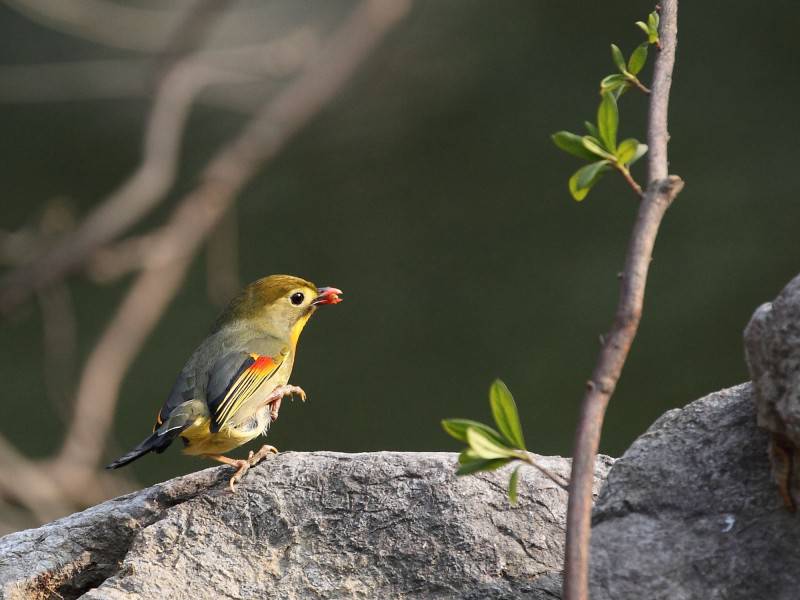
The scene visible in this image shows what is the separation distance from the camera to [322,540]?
1700 mm

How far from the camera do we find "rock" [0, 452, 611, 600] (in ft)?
5.33

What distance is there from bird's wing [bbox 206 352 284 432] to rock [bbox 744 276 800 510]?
1236mm

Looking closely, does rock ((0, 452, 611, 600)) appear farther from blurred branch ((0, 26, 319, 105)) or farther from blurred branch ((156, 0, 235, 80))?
blurred branch ((0, 26, 319, 105))

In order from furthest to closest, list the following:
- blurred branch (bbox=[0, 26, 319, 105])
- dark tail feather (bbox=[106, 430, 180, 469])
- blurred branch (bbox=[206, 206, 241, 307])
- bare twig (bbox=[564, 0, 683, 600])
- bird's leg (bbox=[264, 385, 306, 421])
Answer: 1. blurred branch (bbox=[0, 26, 319, 105])
2. blurred branch (bbox=[206, 206, 241, 307])
3. bird's leg (bbox=[264, 385, 306, 421])
4. dark tail feather (bbox=[106, 430, 180, 469])
5. bare twig (bbox=[564, 0, 683, 600])

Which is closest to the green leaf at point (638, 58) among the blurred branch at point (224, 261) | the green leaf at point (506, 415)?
the green leaf at point (506, 415)

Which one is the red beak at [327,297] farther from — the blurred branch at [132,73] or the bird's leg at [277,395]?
the blurred branch at [132,73]

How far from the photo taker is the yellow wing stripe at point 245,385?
2.31 m

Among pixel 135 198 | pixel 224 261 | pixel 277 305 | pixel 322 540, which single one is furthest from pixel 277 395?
pixel 224 261

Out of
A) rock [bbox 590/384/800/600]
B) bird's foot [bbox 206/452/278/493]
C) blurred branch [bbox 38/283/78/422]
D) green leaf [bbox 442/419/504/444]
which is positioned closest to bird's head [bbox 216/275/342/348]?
bird's foot [bbox 206/452/278/493]

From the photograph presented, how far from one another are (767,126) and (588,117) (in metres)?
0.78

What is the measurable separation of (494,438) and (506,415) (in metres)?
0.02

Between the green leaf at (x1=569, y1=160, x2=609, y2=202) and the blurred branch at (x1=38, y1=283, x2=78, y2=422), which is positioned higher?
the blurred branch at (x1=38, y1=283, x2=78, y2=422)

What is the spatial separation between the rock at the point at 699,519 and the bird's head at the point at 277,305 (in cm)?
130

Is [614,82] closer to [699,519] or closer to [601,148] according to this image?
[601,148]
